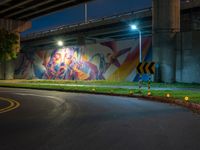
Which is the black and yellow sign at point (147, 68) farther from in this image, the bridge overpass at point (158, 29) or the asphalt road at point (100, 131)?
the bridge overpass at point (158, 29)

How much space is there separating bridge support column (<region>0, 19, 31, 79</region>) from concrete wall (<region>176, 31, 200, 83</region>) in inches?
1377

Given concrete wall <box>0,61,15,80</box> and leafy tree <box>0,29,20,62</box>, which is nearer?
leafy tree <box>0,29,20,62</box>

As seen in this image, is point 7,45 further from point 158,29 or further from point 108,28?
point 158,29

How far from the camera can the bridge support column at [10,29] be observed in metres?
64.5

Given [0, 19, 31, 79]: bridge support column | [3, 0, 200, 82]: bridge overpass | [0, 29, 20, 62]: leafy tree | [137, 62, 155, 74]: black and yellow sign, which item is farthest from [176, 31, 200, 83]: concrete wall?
[0, 19, 31, 79]: bridge support column

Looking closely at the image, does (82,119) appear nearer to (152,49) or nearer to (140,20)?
(152,49)

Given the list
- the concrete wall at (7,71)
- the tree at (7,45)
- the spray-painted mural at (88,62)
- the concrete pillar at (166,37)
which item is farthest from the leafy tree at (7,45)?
the concrete pillar at (166,37)

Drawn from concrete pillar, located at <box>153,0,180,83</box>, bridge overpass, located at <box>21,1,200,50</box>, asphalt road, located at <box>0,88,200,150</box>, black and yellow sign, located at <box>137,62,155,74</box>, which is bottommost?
asphalt road, located at <box>0,88,200,150</box>

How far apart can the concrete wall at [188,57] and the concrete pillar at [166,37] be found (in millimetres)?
548

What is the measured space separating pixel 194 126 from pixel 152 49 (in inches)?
1158

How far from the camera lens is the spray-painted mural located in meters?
44.5

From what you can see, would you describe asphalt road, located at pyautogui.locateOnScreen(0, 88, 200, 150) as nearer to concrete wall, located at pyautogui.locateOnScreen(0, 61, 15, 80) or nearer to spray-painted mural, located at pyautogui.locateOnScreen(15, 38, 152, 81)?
spray-painted mural, located at pyautogui.locateOnScreen(15, 38, 152, 81)

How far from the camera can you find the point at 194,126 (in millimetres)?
10938

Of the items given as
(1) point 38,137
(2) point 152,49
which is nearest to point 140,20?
(2) point 152,49
